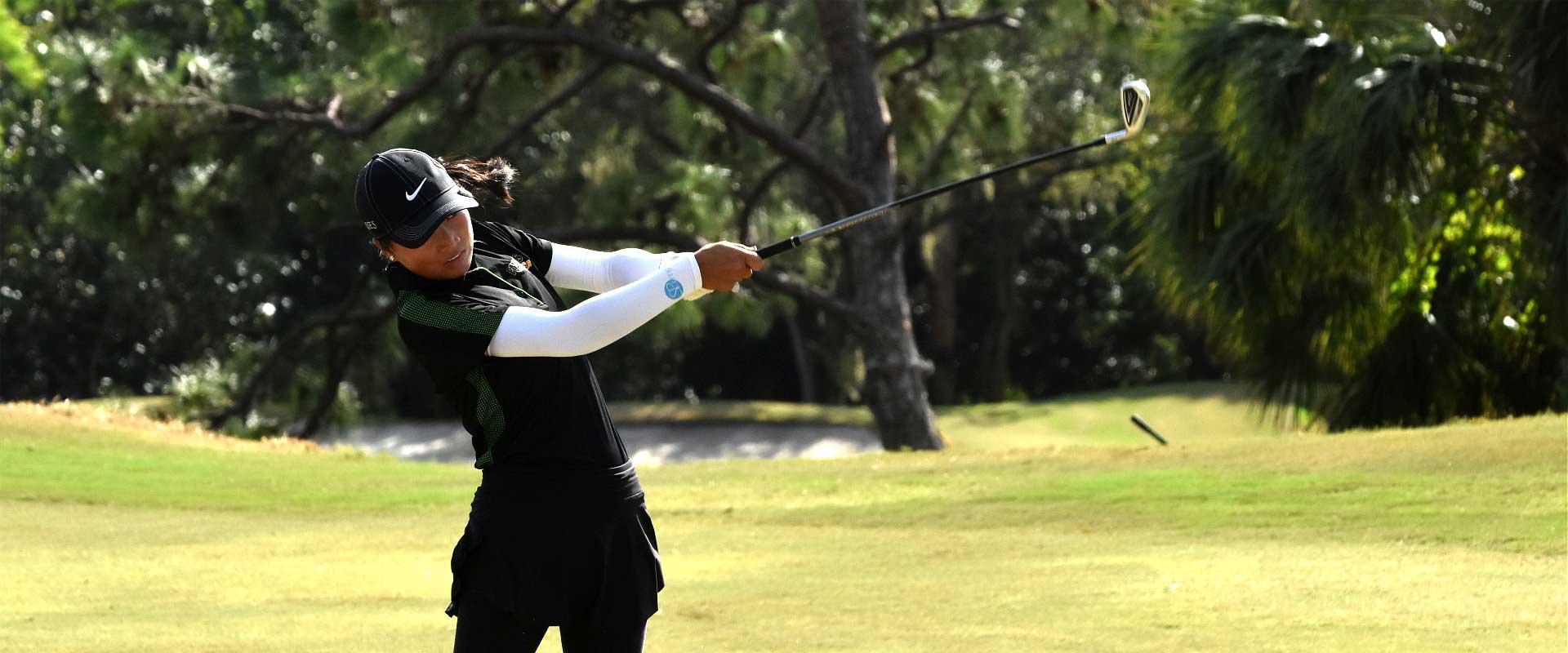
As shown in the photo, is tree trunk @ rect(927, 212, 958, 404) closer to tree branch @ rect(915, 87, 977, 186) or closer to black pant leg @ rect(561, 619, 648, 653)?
tree branch @ rect(915, 87, 977, 186)

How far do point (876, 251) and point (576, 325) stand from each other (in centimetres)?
1755

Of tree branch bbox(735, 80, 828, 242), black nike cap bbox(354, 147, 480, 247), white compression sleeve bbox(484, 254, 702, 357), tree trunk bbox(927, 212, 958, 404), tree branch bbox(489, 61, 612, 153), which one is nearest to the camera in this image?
white compression sleeve bbox(484, 254, 702, 357)

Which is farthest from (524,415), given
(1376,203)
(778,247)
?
(1376,203)

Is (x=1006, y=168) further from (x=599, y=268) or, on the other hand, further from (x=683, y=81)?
(x=683, y=81)

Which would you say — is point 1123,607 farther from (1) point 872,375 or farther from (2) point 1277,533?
(1) point 872,375

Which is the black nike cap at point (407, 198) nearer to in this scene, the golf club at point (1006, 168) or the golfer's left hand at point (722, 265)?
the golfer's left hand at point (722, 265)

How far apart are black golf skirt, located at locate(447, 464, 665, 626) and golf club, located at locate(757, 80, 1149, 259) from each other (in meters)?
0.67

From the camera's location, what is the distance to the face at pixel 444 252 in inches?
143

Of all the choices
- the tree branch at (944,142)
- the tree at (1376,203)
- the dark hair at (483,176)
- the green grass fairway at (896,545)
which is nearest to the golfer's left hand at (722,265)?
the dark hair at (483,176)

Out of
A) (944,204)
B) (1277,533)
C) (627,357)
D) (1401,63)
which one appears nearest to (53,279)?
(627,357)

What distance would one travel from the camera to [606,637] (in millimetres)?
3742

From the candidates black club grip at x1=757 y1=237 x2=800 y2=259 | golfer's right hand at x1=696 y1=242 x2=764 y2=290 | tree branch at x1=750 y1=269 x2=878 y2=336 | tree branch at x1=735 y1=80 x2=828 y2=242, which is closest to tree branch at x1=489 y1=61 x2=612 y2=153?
tree branch at x1=735 y1=80 x2=828 y2=242

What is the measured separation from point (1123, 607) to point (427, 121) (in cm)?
1775

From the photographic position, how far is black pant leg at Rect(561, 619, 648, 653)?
3.74m
